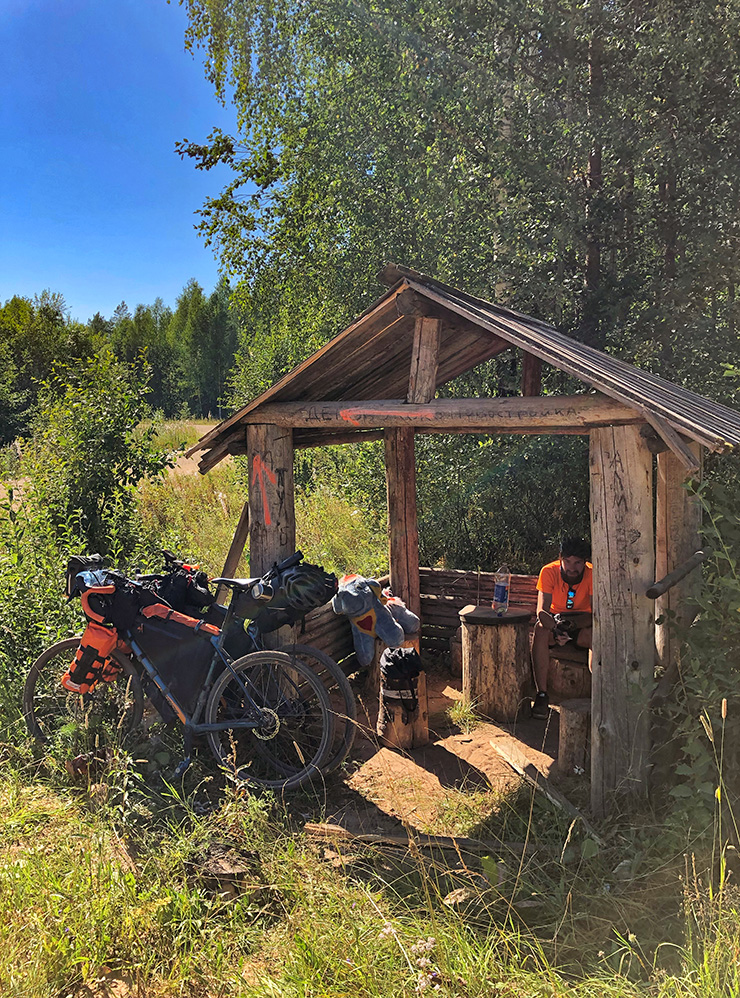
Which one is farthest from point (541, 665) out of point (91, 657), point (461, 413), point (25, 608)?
point (25, 608)

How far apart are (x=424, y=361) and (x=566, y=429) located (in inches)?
53.7

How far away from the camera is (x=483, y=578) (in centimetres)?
879

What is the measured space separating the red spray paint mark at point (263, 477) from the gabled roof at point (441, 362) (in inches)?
13.6

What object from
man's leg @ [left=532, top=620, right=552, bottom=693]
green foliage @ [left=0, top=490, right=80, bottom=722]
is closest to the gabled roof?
green foliage @ [left=0, top=490, right=80, bottom=722]

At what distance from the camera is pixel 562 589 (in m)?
6.98

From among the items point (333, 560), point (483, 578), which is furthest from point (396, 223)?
point (483, 578)

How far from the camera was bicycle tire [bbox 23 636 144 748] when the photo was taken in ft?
17.7

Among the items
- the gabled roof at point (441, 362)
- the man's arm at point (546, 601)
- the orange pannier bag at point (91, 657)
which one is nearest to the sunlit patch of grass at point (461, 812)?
the man's arm at point (546, 601)

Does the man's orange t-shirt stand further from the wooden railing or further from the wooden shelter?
the wooden railing

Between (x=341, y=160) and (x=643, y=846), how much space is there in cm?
1155

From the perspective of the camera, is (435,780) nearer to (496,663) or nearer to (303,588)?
(496,663)

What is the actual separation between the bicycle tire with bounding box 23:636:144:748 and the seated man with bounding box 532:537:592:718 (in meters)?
3.59

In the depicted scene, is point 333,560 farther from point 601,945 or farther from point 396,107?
point 601,945

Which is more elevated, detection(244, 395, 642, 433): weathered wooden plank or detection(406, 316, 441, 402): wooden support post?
detection(406, 316, 441, 402): wooden support post
